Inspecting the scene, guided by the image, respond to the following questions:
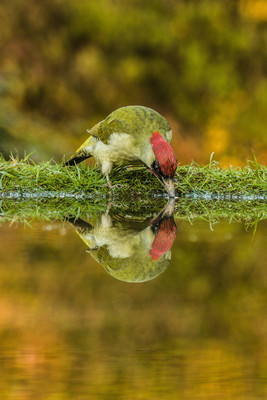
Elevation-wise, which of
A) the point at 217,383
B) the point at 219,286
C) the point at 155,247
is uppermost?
the point at 155,247

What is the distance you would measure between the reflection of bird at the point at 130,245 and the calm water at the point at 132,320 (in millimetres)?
10

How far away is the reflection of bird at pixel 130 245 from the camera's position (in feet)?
8.37

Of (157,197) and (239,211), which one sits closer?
(239,211)

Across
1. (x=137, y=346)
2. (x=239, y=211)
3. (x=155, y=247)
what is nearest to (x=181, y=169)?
(x=239, y=211)

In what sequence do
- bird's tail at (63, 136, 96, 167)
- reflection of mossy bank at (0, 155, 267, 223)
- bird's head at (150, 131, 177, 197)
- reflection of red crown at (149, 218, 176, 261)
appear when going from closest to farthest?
reflection of red crown at (149, 218, 176, 261)
bird's head at (150, 131, 177, 197)
reflection of mossy bank at (0, 155, 267, 223)
bird's tail at (63, 136, 96, 167)

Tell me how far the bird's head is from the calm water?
1497 millimetres

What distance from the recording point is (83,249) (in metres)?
3.09

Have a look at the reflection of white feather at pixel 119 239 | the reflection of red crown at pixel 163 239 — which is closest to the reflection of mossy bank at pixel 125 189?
the reflection of red crown at pixel 163 239

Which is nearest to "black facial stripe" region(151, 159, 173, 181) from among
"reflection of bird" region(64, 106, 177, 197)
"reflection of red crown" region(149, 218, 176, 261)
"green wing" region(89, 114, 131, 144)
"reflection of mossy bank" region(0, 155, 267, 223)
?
"reflection of bird" region(64, 106, 177, 197)

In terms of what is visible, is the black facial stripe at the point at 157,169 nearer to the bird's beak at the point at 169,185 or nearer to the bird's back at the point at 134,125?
the bird's beak at the point at 169,185

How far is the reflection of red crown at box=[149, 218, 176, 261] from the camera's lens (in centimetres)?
294

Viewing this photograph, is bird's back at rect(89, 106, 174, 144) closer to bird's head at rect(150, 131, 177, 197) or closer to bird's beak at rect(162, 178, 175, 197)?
bird's head at rect(150, 131, 177, 197)

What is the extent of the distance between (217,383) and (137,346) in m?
0.28

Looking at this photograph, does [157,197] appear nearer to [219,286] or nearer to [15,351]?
[219,286]
